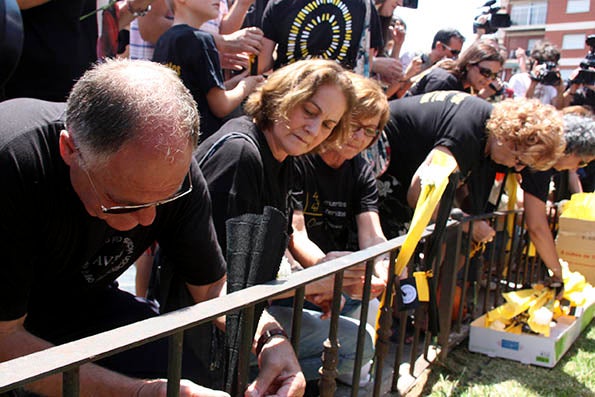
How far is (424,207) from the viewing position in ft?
8.05

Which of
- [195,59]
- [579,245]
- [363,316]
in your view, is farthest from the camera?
[579,245]

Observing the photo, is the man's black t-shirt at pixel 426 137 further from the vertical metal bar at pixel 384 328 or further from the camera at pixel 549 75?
the camera at pixel 549 75

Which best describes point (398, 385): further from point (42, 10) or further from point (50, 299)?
point (42, 10)

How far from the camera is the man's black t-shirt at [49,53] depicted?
7.15 ft

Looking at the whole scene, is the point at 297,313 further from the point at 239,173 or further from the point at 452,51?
the point at 452,51

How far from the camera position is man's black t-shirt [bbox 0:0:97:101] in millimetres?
2180

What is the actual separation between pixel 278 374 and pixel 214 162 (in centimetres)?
78

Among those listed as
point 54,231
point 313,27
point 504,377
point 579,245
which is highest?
point 313,27

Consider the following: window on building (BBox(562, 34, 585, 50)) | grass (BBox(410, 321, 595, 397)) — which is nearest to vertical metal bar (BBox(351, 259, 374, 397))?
grass (BBox(410, 321, 595, 397))

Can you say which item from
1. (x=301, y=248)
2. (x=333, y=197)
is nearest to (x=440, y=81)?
(x=333, y=197)

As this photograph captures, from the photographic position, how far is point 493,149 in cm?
328

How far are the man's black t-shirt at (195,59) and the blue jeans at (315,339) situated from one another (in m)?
0.94

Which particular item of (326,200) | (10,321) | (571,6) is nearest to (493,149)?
(326,200)

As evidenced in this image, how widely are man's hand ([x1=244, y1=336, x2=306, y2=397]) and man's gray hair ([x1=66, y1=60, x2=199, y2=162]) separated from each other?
0.69 meters
